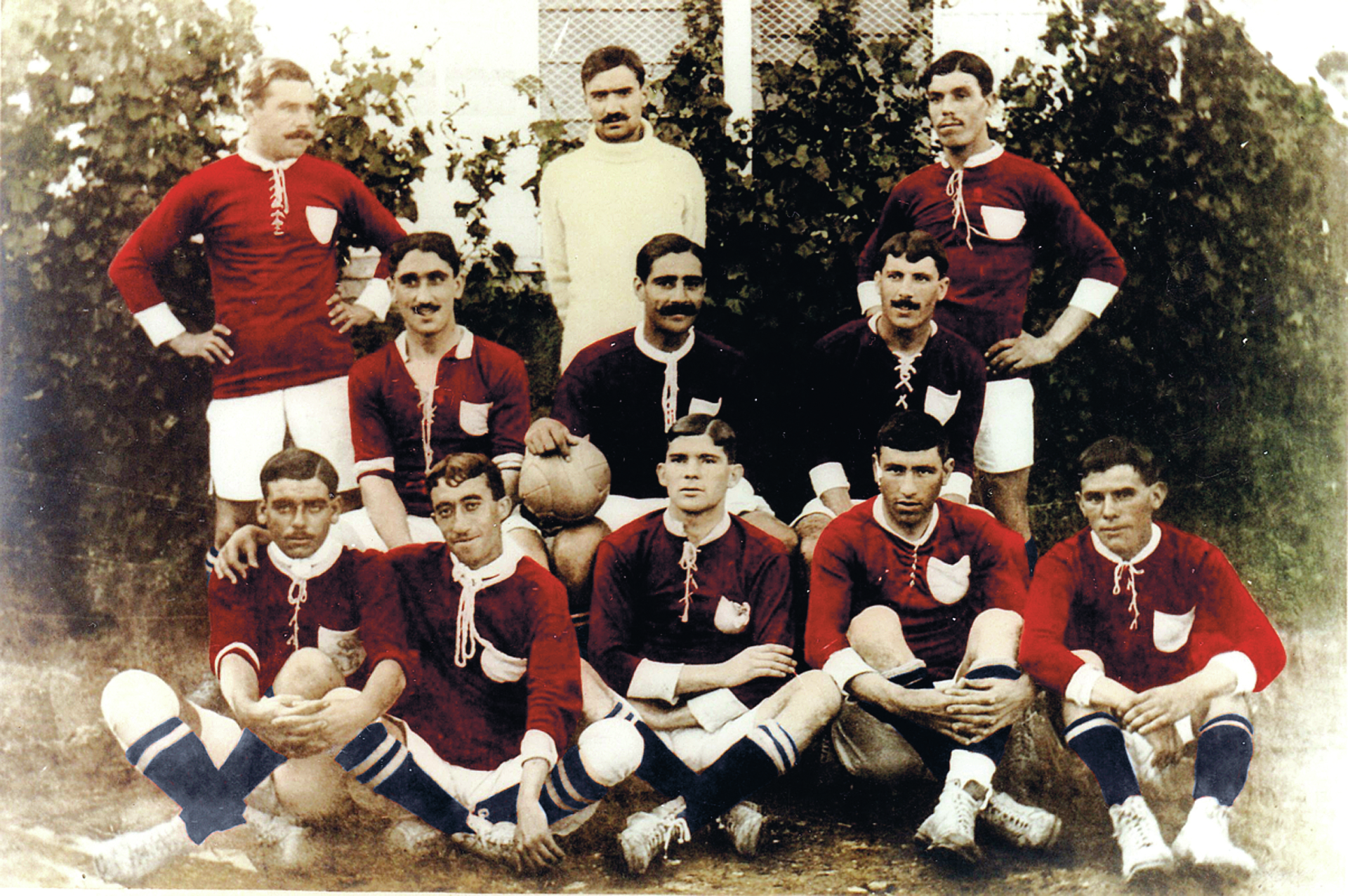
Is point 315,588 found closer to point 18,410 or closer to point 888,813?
point 18,410

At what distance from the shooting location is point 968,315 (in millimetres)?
4480

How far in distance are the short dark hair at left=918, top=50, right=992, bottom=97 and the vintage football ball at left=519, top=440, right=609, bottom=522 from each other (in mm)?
1739

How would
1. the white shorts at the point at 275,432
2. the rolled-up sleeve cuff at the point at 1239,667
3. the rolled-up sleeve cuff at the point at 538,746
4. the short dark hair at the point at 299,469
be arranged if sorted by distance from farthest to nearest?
the white shorts at the point at 275,432 < the short dark hair at the point at 299,469 < the rolled-up sleeve cuff at the point at 1239,667 < the rolled-up sleeve cuff at the point at 538,746

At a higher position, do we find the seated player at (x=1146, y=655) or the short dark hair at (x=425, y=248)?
the short dark hair at (x=425, y=248)

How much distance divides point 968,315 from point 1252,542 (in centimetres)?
123

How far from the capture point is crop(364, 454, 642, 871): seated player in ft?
13.9

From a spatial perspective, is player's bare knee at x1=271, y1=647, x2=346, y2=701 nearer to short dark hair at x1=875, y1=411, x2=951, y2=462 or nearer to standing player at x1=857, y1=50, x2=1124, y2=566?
short dark hair at x1=875, y1=411, x2=951, y2=462

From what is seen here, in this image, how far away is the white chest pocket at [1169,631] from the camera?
4.31 m

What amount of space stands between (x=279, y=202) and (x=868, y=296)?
6.59 ft

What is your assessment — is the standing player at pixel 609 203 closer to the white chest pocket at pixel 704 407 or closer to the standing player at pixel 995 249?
the white chest pocket at pixel 704 407

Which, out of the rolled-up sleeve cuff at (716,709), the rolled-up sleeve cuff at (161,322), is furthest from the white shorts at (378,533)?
the rolled-up sleeve cuff at (161,322)

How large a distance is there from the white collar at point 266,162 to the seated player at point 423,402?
46 cm

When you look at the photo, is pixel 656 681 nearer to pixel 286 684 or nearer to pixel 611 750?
pixel 611 750

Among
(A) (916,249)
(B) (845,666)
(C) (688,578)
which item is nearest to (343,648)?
(C) (688,578)
